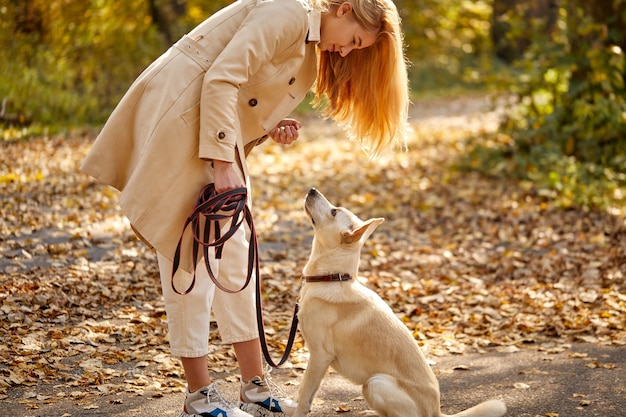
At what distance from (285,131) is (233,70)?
27.3 inches

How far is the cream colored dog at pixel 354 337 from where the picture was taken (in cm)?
354

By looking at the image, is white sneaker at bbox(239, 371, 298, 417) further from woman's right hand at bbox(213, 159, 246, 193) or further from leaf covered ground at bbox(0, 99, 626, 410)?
woman's right hand at bbox(213, 159, 246, 193)

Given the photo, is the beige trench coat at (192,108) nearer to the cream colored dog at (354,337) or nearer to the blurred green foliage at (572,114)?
the cream colored dog at (354,337)

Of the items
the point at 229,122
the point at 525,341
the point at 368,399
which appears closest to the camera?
the point at 229,122

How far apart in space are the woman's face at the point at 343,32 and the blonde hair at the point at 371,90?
11cm

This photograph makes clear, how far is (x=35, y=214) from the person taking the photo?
7.62m

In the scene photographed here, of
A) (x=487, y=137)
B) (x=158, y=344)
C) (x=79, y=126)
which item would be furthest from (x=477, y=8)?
(x=158, y=344)

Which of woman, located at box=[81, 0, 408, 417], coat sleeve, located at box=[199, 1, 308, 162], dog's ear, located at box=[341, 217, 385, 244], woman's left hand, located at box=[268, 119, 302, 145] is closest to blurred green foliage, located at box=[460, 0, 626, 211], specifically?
A: dog's ear, located at box=[341, 217, 385, 244]

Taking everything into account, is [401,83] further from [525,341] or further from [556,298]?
[556,298]

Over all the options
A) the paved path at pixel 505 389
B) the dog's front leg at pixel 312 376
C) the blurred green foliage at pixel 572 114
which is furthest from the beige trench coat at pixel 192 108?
the blurred green foliage at pixel 572 114

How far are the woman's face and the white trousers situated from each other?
1.01 m

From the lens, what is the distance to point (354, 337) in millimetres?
3693

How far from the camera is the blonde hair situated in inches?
150

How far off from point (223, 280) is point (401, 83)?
1347 millimetres
